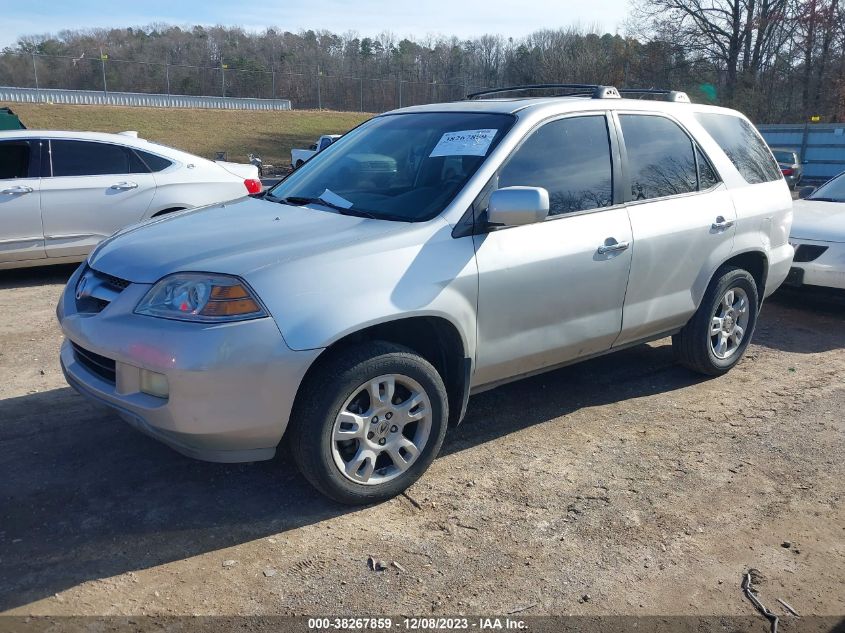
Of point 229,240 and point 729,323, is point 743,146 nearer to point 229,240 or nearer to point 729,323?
point 729,323

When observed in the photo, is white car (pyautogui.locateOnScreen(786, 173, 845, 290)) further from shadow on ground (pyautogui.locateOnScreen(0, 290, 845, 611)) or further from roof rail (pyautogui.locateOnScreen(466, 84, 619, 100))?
roof rail (pyautogui.locateOnScreen(466, 84, 619, 100))

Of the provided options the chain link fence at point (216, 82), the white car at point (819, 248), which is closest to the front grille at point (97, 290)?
the white car at point (819, 248)

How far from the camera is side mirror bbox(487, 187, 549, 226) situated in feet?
11.6

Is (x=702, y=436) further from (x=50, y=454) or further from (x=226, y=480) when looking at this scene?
(x=50, y=454)

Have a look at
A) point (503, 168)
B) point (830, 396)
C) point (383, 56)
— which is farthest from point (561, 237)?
point (383, 56)

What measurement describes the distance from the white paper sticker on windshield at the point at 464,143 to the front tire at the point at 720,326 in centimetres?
202

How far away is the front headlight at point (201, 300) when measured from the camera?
307cm

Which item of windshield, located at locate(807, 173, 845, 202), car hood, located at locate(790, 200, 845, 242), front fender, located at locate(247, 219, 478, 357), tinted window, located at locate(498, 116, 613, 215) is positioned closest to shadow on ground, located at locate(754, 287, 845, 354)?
car hood, located at locate(790, 200, 845, 242)

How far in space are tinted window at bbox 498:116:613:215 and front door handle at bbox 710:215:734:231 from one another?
94cm

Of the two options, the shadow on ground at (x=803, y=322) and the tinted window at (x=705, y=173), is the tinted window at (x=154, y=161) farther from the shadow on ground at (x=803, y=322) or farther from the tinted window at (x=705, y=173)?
the shadow on ground at (x=803, y=322)

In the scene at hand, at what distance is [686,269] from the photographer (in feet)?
15.5

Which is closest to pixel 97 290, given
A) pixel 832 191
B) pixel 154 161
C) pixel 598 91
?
pixel 598 91

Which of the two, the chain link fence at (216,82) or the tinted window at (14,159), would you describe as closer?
the tinted window at (14,159)

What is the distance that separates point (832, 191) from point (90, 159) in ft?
26.2
